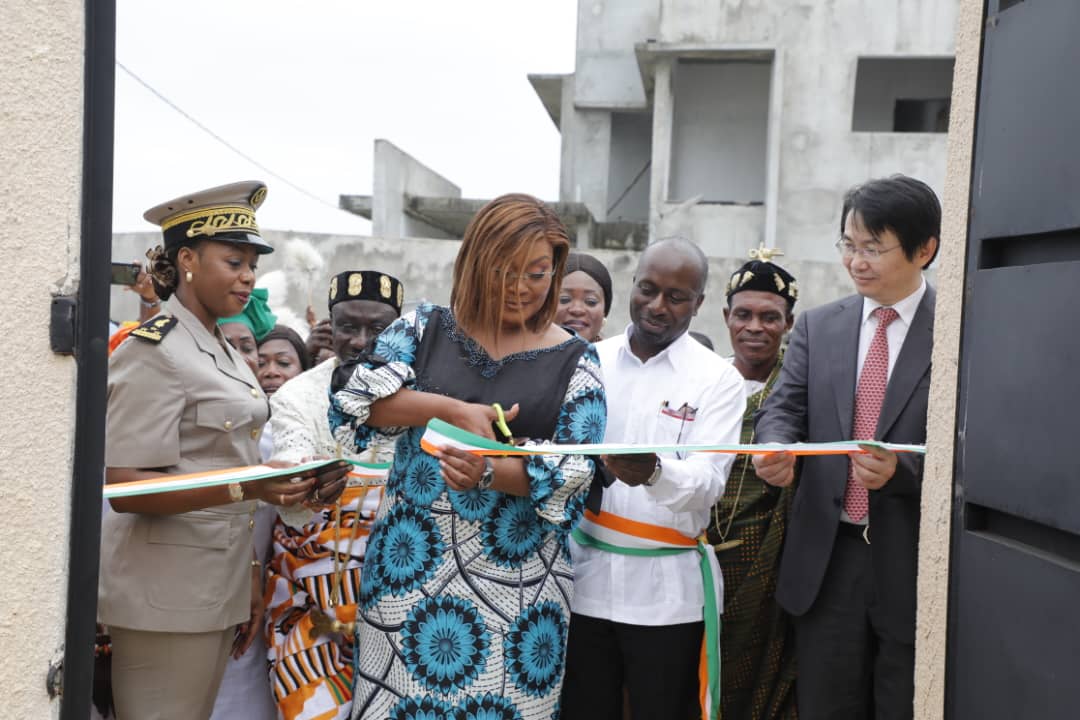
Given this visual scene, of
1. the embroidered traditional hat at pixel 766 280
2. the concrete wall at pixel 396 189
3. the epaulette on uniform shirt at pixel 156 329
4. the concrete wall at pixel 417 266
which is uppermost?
the concrete wall at pixel 396 189

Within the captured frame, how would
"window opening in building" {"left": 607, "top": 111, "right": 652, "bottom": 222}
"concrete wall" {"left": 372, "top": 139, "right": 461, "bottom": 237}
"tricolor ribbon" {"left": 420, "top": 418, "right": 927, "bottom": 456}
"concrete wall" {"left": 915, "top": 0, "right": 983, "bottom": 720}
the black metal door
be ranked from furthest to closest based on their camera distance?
"window opening in building" {"left": 607, "top": 111, "right": 652, "bottom": 222}
"concrete wall" {"left": 372, "top": 139, "right": 461, "bottom": 237}
"tricolor ribbon" {"left": 420, "top": 418, "right": 927, "bottom": 456}
"concrete wall" {"left": 915, "top": 0, "right": 983, "bottom": 720}
the black metal door

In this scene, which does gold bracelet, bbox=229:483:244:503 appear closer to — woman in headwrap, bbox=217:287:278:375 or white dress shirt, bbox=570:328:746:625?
white dress shirt, bbox=570:328:746:625

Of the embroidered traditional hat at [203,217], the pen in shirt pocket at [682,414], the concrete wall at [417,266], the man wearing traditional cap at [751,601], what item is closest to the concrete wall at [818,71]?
the concrete wall at [417,266]

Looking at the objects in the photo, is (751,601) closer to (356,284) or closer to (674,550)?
(674,550)

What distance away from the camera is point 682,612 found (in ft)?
10.8

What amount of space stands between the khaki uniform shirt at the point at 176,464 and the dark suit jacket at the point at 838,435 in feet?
6.33

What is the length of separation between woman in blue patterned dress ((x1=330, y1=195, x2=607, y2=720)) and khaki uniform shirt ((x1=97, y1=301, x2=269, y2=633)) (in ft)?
1.52

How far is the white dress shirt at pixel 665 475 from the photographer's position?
3234 millimetres

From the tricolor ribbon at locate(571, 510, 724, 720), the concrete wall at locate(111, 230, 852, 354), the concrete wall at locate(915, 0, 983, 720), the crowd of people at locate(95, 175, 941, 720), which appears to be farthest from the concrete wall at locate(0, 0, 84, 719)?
the concrete wall at locate(111, 230, 852, 354)

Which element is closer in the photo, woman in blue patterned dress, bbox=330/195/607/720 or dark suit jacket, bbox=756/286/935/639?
woman in blue patterned dress, bbox=330/195/607/720

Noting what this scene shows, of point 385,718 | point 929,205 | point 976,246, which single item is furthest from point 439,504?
point 929,205

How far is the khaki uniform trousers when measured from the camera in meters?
2.89

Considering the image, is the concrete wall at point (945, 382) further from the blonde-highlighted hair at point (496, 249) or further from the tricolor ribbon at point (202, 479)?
the tricolor ribbon at point (202, 479)

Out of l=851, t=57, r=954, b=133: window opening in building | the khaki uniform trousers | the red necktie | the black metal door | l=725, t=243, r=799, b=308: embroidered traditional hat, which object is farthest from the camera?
l=851, t=57, r=954, b=133: window opening in building
